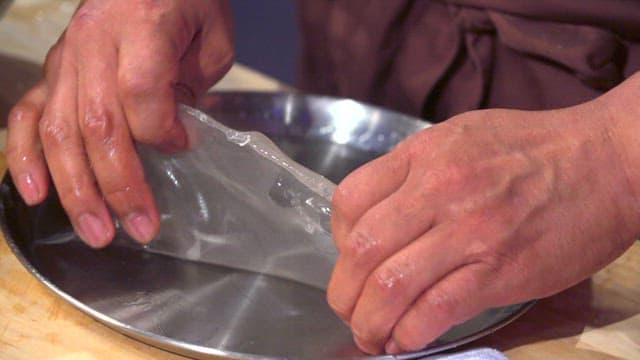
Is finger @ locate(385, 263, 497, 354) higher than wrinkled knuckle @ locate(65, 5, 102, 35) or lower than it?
lower

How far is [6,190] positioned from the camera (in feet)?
2.38

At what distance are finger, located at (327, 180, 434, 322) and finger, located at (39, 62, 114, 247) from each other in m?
0.20

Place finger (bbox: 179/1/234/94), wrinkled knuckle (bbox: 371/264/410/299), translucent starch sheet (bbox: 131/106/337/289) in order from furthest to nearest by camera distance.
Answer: finger (bbox: 179/1/234/94) < translucent starch sheet (bbox: 131/106/337/289) < wrinkled knuckle (bbox: 371/264/410/299)

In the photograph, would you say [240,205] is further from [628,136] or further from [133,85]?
[628,136]

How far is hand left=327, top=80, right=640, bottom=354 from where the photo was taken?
1.88ft

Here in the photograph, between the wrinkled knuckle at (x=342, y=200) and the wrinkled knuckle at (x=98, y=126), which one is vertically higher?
the wrinkled knuckle at (x=342, y=200)

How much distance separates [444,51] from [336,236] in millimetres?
347

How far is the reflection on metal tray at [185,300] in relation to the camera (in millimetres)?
616

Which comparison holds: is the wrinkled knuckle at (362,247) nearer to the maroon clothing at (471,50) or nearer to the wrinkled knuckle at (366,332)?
the wrinkled knuckle at (366,332)

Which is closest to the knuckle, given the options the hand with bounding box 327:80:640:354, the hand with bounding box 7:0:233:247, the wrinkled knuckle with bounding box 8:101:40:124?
the hand with bounding box 327:80:640:354

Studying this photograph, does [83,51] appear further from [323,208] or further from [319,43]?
[319,43]

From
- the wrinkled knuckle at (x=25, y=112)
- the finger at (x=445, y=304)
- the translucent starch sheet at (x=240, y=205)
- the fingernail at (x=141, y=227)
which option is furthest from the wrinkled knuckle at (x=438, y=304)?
the wrinkled knuckle at (x=25, y=112)

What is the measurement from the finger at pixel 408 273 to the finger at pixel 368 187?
0.11 feet

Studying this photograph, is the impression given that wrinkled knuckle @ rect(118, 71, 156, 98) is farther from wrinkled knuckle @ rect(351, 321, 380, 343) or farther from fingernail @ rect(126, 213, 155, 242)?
wrinkled knuckle @ rect(351, 321, 380, 343)
